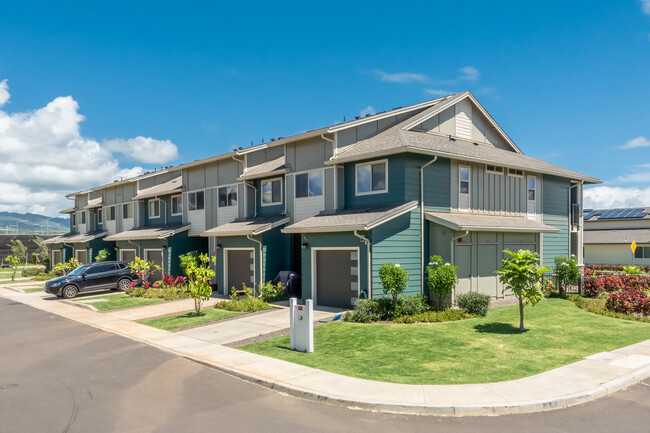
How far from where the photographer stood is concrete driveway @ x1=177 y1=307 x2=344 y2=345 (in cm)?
1494

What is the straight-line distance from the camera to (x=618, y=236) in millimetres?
44531

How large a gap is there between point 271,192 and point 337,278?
302 inches

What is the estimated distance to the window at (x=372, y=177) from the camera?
19.1 metres

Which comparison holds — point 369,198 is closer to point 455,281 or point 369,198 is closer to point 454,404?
point 455,281

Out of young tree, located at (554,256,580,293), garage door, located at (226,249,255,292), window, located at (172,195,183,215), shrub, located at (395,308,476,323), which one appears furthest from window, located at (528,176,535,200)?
window, located at (172,195,183,215)

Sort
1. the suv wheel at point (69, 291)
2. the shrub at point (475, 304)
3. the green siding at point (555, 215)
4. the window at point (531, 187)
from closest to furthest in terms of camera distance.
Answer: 1. the shrub at point (475, 304)
2. the window at point (531, 187)
3. the green siding at point (555, 215)
4. the suv wheel at point (69, 291)

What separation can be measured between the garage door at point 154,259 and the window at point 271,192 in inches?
362

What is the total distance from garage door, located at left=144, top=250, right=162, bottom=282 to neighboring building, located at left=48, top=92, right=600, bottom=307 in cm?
152

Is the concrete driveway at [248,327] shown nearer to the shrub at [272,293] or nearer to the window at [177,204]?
the shrub at [272,293]

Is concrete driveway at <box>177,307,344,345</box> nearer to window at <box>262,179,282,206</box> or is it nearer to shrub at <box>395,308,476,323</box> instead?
shrub at <box>395,308,476,323</box>

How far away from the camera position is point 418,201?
61.1 feet

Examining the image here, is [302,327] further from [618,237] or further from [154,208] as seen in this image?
[618,237]

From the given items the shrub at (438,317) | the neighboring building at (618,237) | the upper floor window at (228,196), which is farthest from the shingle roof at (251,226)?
the neighboring building at (618,237)

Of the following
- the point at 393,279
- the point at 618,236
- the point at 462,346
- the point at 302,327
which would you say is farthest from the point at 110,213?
the point at 618,236
